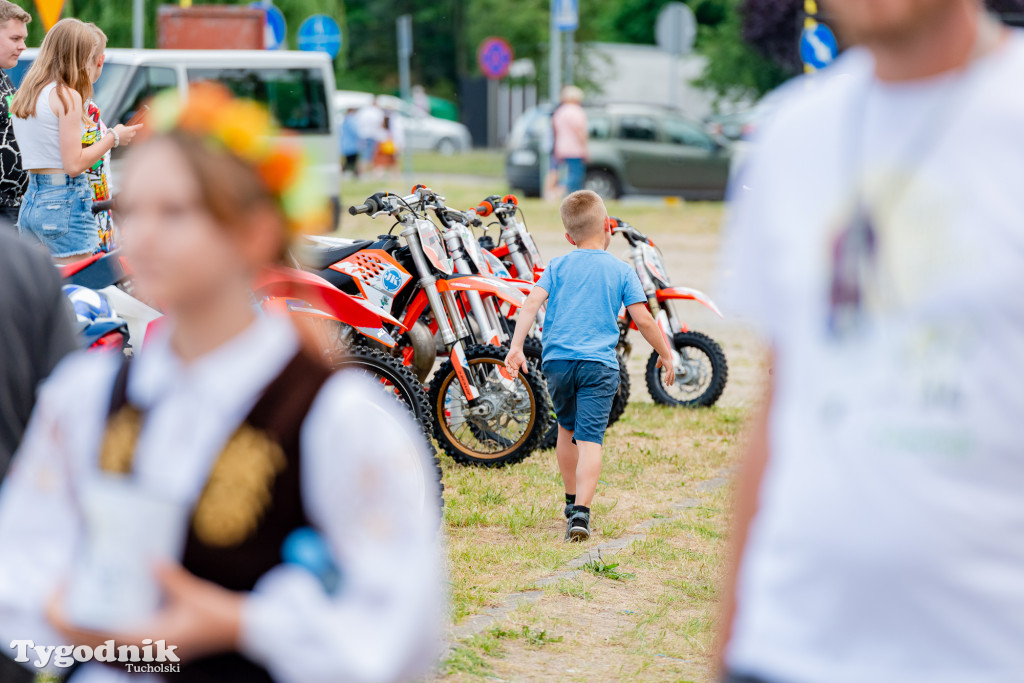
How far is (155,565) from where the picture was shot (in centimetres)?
153

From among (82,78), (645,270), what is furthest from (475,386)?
(82,78)

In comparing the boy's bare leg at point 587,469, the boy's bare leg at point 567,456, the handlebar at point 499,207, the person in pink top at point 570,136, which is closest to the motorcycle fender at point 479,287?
the handlebar at point 499,207

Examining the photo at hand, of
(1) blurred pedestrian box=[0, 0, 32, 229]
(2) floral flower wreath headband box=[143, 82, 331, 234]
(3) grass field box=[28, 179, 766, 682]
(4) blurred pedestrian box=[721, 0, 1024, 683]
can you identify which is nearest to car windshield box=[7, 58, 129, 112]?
(3) grass field box=[28, 179, 766, 682]

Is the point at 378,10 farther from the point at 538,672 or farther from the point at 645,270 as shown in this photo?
the point at 538,672

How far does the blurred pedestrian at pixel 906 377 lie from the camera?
1.45 meters

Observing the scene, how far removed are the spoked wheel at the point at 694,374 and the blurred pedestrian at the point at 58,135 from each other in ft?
11.9

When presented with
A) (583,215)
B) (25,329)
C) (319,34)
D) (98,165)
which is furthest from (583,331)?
(319,34)

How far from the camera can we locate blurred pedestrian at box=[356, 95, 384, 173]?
91.1ft

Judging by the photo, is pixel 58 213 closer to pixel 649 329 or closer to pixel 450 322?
pixel 450 322

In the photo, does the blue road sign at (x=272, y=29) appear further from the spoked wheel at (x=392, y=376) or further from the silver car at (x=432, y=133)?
the silver car at (x=432, y=133)

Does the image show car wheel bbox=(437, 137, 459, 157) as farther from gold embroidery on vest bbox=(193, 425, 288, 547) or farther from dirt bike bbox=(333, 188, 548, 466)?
gold embroidery on vest bbox=(193, 425, 288, 547)

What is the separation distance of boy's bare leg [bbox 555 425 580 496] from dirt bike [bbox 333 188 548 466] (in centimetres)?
80

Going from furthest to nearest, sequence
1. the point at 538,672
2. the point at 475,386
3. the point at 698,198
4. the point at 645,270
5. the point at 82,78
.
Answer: the point at 698,198, the point at 645,270, the point at 475,386, the point at 82,78, the point at 538,672

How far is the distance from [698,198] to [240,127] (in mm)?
22116
